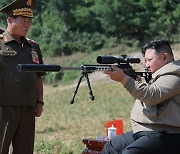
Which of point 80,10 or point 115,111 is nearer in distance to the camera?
point 115,111

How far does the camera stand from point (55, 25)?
27953mm

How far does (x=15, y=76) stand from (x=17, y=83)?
0.19 ft

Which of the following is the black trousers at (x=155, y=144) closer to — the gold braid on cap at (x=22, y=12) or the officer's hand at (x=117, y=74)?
the officer's hand at (x=117, y=74)

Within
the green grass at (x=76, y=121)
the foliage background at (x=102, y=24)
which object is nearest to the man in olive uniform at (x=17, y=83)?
the green grass at (x=76, y=121)

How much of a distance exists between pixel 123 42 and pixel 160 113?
21996mm

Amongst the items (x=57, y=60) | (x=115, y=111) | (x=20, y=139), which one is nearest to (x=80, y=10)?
(x=57, y=60)

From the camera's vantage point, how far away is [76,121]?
345 inches

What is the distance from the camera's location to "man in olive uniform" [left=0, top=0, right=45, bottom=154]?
4016 mm

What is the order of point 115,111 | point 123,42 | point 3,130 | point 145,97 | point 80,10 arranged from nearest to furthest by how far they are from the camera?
point 145,97 < point 3,130 < point 115,111 < point 123,42 < point 80,10

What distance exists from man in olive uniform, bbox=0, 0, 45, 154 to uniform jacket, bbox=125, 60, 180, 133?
0.98 meters

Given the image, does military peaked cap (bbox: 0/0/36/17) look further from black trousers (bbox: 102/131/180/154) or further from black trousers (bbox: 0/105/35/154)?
black trousers (bbox: 102/131/180/154)

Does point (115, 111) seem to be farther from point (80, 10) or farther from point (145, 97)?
point (80, 10)

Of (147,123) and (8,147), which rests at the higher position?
(147,123)

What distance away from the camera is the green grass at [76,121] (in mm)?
6328
